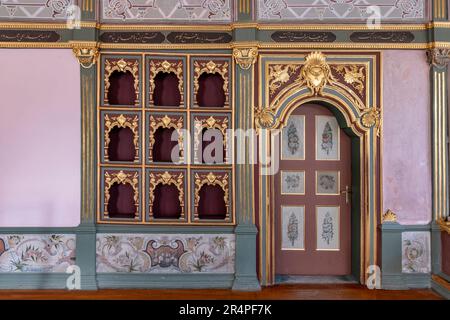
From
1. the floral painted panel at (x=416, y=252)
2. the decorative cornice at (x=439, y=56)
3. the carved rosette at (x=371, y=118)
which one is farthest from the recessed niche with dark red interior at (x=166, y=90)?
the floral painted panel at (x=416, y=252)

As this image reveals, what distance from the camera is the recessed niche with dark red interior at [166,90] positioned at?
4.49m

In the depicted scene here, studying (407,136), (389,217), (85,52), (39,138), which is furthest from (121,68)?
(389,217)

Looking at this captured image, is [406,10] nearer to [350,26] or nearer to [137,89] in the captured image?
[350,26]

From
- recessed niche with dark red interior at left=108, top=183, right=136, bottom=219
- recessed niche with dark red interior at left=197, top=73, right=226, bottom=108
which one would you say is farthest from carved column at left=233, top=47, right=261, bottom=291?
recessed niche with dark red interior at left=108, top=183, right=136, bottom=219

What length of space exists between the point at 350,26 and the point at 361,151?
1.16 metres

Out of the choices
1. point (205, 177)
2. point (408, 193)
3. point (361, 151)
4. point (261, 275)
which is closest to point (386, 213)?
point (408, 193)

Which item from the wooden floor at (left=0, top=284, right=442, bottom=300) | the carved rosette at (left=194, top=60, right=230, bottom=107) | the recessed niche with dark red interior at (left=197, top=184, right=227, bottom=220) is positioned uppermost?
the carved rosette at (left=194, top=60, right=230, bottom=107)

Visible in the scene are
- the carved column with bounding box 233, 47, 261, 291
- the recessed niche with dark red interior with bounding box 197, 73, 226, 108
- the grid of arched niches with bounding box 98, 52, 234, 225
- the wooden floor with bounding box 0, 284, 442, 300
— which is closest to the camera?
the wooden floor with bounding box 0, 284, 442, 300

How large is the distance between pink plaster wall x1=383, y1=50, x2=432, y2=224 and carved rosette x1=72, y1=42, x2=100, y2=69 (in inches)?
106

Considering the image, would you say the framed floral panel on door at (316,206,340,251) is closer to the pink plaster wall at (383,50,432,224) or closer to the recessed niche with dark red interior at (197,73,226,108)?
the pink plaster wall at (383,50,432,224)

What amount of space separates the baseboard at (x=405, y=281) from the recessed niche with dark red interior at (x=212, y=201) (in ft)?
5.32

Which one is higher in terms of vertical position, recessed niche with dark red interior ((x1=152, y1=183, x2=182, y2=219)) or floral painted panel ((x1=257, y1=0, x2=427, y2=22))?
floral painted panel ((x1=257, y1=0, x2=427, y2=22))

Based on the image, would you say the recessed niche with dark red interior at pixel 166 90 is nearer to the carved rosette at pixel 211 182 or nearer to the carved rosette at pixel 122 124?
the carved rosette at pixel 122 124

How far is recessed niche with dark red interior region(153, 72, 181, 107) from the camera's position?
4.49 meters
